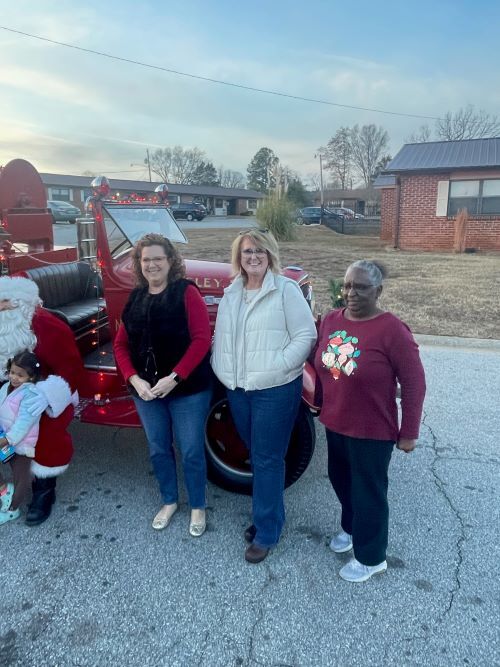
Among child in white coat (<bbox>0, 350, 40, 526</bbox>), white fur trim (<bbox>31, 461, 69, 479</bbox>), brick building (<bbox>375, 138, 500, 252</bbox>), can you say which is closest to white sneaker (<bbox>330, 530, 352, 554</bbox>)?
white fur trim (<bbox>31, 461, 69, 479</bbox>)

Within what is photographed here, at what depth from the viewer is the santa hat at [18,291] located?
9.95 ft

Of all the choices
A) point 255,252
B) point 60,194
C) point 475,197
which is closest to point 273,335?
point 255,252

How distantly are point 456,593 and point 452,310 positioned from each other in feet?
21.0

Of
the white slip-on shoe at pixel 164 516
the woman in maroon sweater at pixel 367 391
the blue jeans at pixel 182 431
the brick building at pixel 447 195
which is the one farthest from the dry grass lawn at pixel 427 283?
the white slip-on shoe at pixel 164 516

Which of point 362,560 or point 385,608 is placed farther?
point 362,560

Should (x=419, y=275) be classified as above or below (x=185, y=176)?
below

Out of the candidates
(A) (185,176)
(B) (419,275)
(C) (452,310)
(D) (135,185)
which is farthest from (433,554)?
(A) (185,176)

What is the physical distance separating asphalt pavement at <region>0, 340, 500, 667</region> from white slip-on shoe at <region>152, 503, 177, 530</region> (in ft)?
0.18

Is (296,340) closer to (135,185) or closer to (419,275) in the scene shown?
(419,275)

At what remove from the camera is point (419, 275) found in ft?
37.9

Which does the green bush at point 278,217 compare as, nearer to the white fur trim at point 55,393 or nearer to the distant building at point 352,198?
the white fur trim at point 55,393

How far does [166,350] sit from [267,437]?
713 millimetres

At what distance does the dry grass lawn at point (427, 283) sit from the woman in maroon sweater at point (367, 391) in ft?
5.31

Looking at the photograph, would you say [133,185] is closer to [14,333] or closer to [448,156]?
[448,156]
